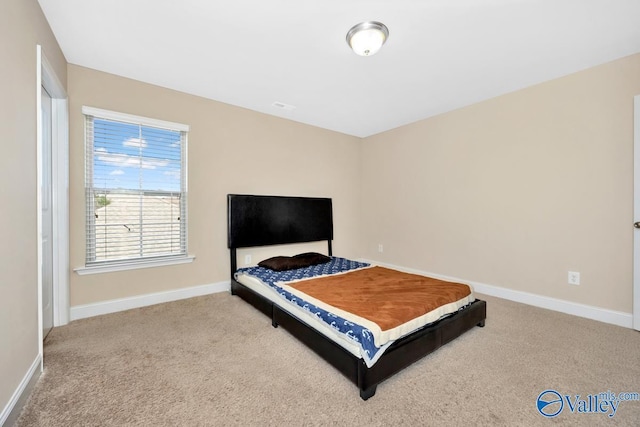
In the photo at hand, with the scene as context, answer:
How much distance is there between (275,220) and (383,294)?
6.49 feet

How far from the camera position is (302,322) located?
6.77 ft

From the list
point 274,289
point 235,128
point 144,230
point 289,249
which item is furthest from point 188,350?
point 235,128

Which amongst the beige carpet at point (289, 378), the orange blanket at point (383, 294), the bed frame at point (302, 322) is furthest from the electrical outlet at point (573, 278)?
the orange blanket at point (383, 294)

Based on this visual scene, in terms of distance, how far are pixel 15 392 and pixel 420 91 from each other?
3970 millimetres

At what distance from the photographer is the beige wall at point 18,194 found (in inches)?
53.1

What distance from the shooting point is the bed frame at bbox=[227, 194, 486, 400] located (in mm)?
1633

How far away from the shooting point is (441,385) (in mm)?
1659

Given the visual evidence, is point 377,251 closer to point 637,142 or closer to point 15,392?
point 637,142

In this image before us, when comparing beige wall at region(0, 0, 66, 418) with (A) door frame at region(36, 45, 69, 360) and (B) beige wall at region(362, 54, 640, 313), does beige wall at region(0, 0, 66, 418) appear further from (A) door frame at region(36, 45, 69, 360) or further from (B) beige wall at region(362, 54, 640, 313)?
(B) beige wall at region(362, 54, 640, 313)

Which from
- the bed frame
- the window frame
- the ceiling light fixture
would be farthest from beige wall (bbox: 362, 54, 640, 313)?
the window frame

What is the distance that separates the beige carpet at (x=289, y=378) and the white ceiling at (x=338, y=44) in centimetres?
241

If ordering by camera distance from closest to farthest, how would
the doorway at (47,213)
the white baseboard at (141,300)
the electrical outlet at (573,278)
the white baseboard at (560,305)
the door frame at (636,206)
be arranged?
the doorway at (47,213) → the door frame at (636,206) → the white baseboard at (560,305) → the white baseboard at (141,300) → the electrical outlet at (573,278)

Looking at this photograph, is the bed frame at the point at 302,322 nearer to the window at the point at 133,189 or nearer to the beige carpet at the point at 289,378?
the beige carpet at the point at 289,378

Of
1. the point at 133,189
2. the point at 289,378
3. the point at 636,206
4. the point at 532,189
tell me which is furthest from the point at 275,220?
the point at 636,206
